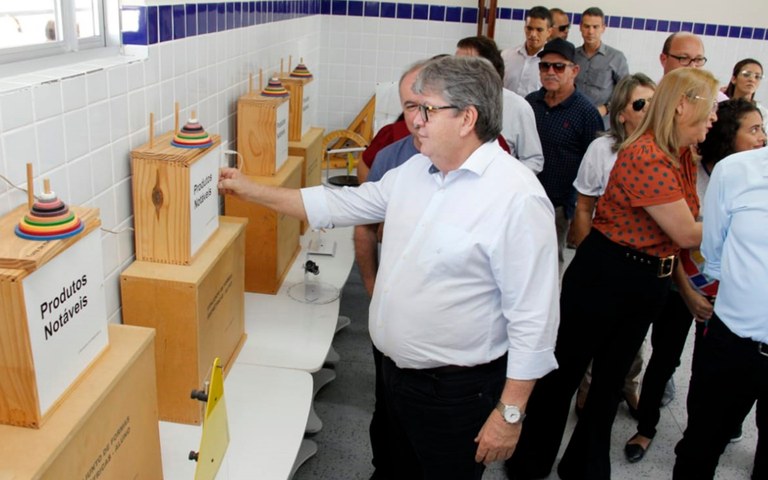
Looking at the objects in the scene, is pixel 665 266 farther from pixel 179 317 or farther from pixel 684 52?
pixel 684 52

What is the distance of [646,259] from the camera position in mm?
2426

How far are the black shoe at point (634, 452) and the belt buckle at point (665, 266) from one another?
1.04 m

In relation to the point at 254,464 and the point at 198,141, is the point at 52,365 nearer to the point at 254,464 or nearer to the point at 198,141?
the point at 254,464

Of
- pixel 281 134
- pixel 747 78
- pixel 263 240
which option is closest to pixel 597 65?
pixel 747 78

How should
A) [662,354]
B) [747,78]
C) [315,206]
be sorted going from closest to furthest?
[315,206] → [662,354] → [747,78]

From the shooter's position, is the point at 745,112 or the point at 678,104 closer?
the point at 678,104

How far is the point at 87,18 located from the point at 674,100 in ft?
6.35

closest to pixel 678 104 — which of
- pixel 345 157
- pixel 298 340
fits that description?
pixel 298 340

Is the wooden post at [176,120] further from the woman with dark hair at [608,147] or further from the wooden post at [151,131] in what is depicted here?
the woman with dark hair at [608,147]

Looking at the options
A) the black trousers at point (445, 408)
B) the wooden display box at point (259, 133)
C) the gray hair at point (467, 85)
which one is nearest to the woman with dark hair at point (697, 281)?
the black trousers at point (445, 408)

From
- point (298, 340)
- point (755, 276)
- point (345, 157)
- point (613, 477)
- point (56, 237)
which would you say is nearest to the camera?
point (56, 237)

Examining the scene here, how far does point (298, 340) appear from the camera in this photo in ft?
8.42

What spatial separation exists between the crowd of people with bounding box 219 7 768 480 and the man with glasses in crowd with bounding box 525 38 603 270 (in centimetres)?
42

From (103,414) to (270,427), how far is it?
0.69m
